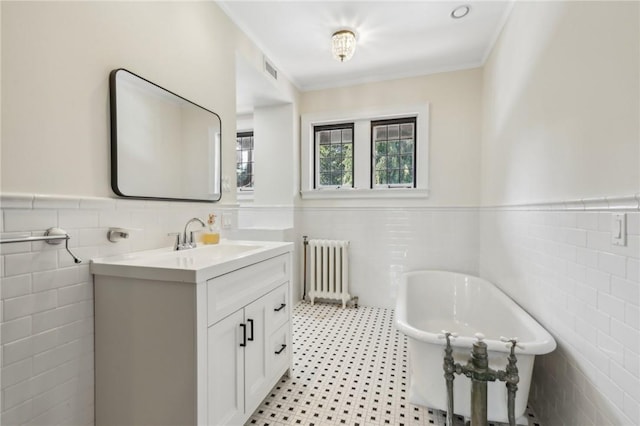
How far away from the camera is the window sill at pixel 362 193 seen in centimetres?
318

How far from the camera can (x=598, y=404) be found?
1.16m

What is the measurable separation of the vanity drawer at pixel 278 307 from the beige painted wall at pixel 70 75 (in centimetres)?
97

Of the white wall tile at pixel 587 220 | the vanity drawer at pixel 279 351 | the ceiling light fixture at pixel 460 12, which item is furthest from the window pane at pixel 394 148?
the vanity drawer at pixel 279 351

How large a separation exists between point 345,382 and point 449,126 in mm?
2647

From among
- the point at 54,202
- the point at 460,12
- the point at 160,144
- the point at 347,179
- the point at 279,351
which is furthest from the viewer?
the point at 347,179

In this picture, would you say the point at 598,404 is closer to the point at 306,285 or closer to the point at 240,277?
the point at 240,277

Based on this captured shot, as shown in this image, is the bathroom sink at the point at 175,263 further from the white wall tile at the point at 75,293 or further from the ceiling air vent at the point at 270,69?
the ceiling air vent at the point at 270,69

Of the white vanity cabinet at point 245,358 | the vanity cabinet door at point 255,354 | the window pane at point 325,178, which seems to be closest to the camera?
Answer: the white vanity cabinet at point 245,358

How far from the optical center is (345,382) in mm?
1894

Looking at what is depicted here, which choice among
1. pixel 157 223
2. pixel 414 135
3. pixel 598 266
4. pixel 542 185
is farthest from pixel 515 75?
pixel 157 223

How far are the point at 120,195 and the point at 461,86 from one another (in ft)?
10.5

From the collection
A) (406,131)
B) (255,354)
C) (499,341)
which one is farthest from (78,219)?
(406,131)

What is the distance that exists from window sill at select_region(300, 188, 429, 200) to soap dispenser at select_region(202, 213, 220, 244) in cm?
166

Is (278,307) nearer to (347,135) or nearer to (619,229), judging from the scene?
(619,229)
